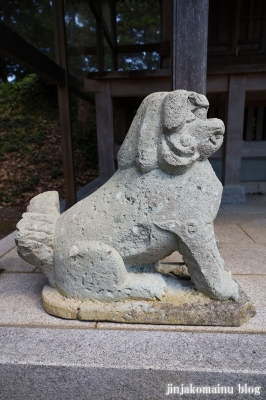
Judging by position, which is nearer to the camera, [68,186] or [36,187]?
[68,186]

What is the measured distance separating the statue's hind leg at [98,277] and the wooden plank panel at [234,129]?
341 centimetres

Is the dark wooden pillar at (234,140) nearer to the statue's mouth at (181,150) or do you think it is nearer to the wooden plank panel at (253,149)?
the wooden plank panel at (253,149)

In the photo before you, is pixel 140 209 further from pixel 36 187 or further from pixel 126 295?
pixel 36 187

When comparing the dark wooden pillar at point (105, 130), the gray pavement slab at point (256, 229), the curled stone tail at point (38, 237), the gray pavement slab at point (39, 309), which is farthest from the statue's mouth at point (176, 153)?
A: the dark wooden pillar at point (105, 130)

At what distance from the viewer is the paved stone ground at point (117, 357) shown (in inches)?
49.6

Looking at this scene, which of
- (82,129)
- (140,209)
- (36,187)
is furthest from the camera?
(82,129)

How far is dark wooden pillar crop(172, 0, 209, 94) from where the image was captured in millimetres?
2232

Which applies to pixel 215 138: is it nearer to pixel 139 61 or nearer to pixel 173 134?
pixel 173 134

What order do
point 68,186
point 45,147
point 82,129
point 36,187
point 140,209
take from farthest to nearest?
point 82,129
point 45,147
point 36,187
point 68,186
point 140,209

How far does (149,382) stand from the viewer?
127cm

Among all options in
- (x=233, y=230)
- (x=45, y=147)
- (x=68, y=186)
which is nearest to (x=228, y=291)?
(x=233, y=230)

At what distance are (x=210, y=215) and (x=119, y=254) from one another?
1.72 ft

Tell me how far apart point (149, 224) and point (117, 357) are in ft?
2.12

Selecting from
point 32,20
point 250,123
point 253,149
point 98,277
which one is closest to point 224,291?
point 98,277
